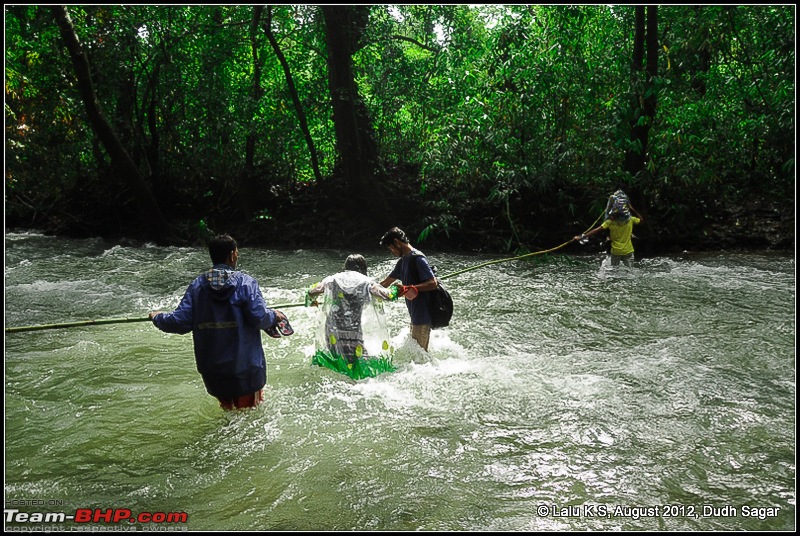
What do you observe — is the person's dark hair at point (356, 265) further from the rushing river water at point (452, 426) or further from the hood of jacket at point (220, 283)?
the hood of jacket at point (220, 283)

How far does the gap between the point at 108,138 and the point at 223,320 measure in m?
11.7

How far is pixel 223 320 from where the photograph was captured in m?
4.39

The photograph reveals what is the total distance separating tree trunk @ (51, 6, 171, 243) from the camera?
12875 millimetres

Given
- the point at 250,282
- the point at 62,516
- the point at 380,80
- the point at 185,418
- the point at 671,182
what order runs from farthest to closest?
1. the point at 380,80
2. the point at 671,182
3. the point at 185,418
4. the point at 250,282
5. the point at 62,516

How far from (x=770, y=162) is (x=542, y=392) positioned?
465 inches

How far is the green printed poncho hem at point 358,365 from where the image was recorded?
5742 mm

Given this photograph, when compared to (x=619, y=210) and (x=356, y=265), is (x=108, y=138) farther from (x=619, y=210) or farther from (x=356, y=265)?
(x=619, y=210)

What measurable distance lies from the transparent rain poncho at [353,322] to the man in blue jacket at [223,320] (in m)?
1.19

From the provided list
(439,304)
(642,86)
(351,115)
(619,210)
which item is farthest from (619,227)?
(351,115)

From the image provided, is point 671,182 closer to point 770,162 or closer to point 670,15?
point 770,162

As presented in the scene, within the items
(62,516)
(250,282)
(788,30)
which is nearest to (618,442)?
(250,282)

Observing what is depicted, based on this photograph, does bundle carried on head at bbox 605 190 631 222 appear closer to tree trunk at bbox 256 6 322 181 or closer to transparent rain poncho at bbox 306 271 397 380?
transparent rain poncho at bbox 306 271 397 380

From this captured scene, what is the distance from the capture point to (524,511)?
12.3 ft

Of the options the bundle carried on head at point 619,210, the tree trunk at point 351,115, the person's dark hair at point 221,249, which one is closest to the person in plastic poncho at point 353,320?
the person's dark hair at point 221,249
